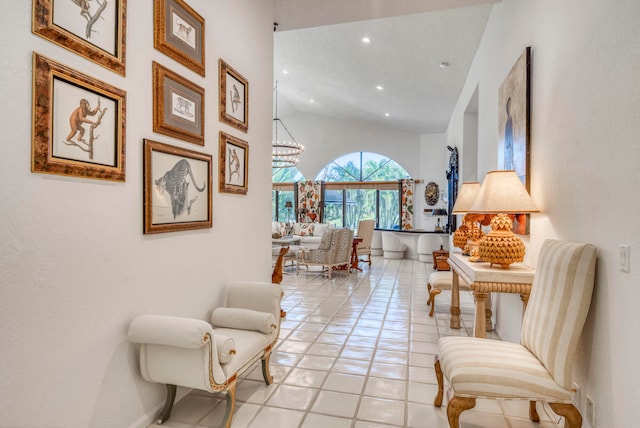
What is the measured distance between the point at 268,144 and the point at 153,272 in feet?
6.37

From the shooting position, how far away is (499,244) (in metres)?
2.58

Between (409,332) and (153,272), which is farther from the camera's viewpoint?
(409,332)

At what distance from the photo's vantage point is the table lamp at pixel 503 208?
100 inches

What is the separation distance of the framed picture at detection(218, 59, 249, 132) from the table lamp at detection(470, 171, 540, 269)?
79.9 inches

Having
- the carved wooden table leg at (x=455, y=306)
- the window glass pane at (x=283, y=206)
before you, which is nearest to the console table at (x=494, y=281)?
the carved wooden table leg at (x=455, y=306)

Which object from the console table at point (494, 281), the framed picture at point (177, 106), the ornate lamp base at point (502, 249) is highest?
the framed picture at point (177, 106)

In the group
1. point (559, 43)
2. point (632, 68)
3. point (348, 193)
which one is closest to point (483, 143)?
point (559, 43)

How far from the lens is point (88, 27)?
1.68 m

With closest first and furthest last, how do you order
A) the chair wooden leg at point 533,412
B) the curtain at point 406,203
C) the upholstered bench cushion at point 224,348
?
1. the upholstered bench cushion at point 224,348
2. the chair wooden leg at point 533,412
3. the curtain at point 406,203

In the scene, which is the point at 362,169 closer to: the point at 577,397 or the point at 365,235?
the point at 365,235

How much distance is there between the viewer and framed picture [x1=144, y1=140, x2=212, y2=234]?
81.6 inches

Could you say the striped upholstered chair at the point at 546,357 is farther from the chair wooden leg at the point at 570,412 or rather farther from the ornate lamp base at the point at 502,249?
the ornate lamp base at the point at 502,249

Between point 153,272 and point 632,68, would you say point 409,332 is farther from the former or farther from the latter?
point 632,68

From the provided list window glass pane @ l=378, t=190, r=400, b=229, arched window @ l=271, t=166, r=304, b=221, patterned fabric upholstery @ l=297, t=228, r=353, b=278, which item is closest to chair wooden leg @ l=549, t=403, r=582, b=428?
patterned fabric upholstery @ l=297, t=228, r=353, b=278
